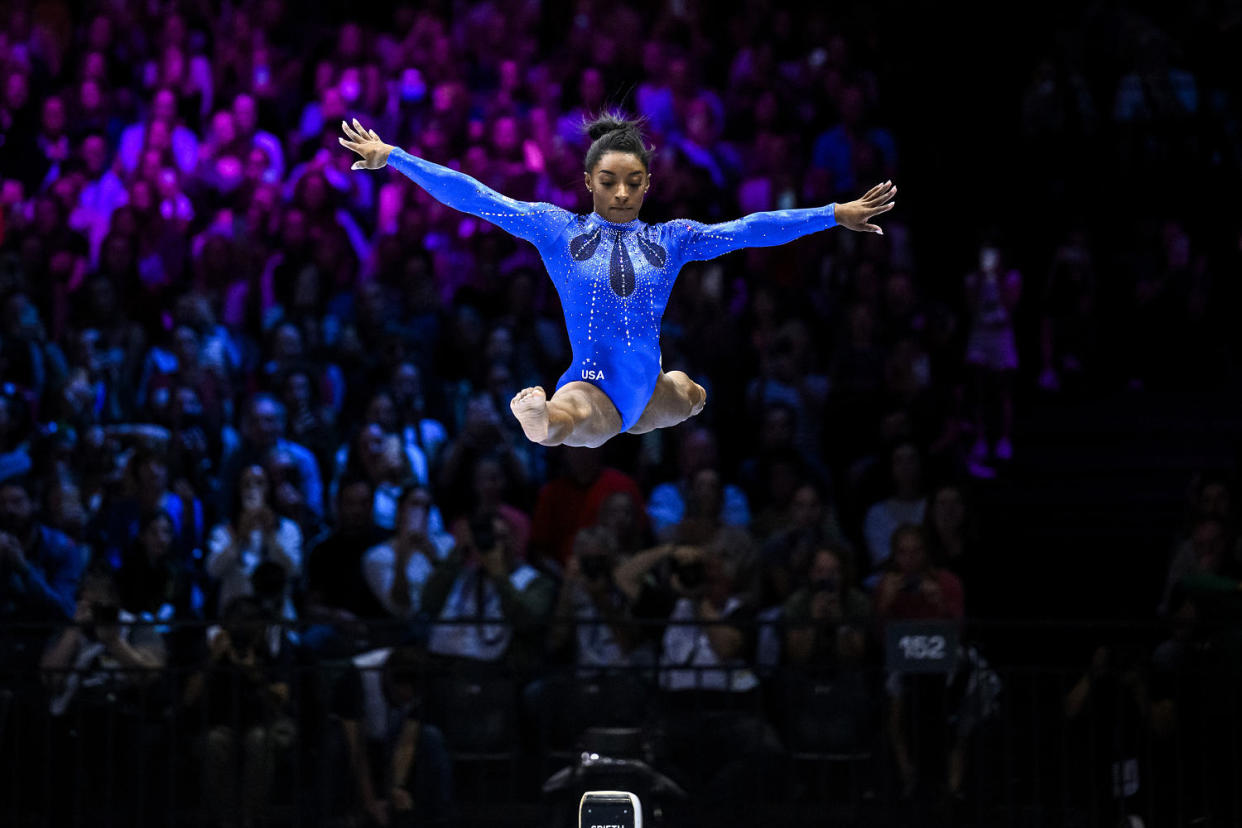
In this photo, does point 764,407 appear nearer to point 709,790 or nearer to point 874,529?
point 874,529

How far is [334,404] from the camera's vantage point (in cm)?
895

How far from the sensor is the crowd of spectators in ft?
23.6

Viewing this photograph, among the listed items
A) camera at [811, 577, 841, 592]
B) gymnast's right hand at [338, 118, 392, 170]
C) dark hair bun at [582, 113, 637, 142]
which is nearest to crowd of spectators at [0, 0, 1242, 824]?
camera at [811, 577, 841, 592]

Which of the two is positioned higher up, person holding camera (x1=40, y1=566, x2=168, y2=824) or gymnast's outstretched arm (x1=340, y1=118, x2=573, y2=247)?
gymnast's outstretched arm (x1=340, y1=118, x2=573, y2=247)

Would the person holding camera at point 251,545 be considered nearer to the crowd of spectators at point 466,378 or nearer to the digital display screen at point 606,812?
the crowd of spectators at point 466,378

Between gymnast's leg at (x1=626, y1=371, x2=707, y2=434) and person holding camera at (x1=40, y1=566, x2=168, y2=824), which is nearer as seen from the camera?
gymnast's leg at (x1=626, y1=371, x2=707, y2=434)

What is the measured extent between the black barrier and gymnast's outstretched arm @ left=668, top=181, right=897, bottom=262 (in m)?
1.96

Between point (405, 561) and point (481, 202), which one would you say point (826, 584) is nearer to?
point (405, 561)

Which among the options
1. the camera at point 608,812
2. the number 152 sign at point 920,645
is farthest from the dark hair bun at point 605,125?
the number 152 sign at point 920,645

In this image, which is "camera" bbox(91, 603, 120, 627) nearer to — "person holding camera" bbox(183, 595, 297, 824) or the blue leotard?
"person holding camera" bbox(183, 595, 297, 824)

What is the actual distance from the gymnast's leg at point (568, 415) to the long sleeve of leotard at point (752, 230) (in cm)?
57

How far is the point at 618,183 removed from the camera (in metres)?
5.14

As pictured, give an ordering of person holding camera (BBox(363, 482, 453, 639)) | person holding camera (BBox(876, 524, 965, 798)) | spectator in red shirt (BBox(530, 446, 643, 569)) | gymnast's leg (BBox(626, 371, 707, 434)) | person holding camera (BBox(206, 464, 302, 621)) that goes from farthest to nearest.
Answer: spectator in red shirt (BBox(530, 446, 643, 569)) → person holding camera (BBox(206, 464, 302, 621)) → person holding camera (BBox(363, 482, 453, 639)) → person holding camera (BBox(876, 524, 965, 798)) → gymnast's leg (BBox(626, 371, 707, 434))

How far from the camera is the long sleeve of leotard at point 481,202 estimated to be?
5.14 meters
